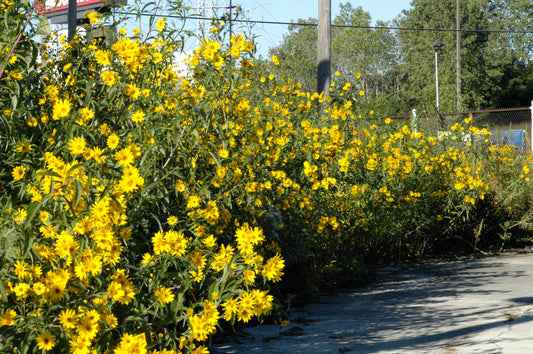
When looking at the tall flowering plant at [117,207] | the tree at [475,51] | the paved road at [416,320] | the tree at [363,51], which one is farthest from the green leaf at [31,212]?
the tree at [363,51]

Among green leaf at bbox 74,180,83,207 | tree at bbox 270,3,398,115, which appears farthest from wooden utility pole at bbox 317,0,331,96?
tree at bbox 270,3,398,115

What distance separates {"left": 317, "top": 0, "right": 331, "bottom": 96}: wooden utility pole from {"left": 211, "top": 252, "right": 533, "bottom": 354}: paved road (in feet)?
11.7

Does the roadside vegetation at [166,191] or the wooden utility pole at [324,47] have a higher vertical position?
the wooden utility pole at [324,47]

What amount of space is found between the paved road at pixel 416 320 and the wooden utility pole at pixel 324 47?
11.7 feet

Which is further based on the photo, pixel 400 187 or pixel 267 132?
pixel 400 187

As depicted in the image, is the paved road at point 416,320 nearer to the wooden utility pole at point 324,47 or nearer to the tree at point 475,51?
the wooden utility pole at point 324,47

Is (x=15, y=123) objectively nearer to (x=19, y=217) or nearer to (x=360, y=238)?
(x=19, y=217)

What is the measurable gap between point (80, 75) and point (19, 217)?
1759 mm

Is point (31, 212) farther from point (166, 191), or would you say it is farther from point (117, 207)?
point (166, 191)

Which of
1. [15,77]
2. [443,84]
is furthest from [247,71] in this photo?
[443,84]

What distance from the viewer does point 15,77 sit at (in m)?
3.22

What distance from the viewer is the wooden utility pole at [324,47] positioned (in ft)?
31.4

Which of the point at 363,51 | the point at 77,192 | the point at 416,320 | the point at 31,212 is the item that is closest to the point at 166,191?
the point at 77,192

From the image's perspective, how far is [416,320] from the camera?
5117 millimetres
